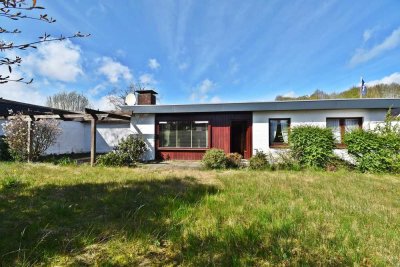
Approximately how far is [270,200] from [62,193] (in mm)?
4782

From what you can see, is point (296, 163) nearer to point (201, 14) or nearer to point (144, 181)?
point (144, 181)

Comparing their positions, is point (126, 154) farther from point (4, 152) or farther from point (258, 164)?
point (4, 152)

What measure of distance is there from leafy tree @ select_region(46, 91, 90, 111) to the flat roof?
3276 centimetres

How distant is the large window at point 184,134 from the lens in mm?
13547

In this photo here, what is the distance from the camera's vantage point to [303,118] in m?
12.0

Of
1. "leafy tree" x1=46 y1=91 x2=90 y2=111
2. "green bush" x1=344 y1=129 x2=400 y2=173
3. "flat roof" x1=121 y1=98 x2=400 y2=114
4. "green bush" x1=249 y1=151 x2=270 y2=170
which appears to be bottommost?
"green bush" x1=249 y1=151 x2=270 y2=170

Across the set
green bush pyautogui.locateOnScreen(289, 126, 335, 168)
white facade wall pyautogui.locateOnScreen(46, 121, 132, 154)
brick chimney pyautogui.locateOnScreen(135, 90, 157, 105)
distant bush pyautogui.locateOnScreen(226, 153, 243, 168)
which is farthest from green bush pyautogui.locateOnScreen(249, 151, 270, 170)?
white facade wall pyautogui.locateOnScreen(46, 121, 132, 154)

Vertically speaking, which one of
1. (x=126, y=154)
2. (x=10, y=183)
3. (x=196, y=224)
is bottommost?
(x=196, y=224)

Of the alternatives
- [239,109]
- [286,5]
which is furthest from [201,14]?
[239,109]

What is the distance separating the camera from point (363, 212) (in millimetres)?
4719

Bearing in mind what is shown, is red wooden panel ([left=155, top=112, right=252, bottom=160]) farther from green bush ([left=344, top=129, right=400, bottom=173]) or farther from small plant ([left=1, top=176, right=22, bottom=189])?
small plant ([left=1, top=176, right=22, bottom=189])

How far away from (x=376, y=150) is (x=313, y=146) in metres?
2.21

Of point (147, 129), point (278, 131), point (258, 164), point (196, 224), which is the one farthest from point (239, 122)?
point (196, 224)

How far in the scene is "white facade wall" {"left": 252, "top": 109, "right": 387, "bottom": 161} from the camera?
11.3m
